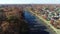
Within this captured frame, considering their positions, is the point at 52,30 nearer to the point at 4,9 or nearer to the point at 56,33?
the point at 56,33

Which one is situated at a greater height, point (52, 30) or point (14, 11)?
point (14, 11)

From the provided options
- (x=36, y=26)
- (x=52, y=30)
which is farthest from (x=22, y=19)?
(x=52, y=30)

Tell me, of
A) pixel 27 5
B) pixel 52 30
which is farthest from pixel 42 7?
pixel 52 30

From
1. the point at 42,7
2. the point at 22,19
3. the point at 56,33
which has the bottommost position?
the point at 56,33
